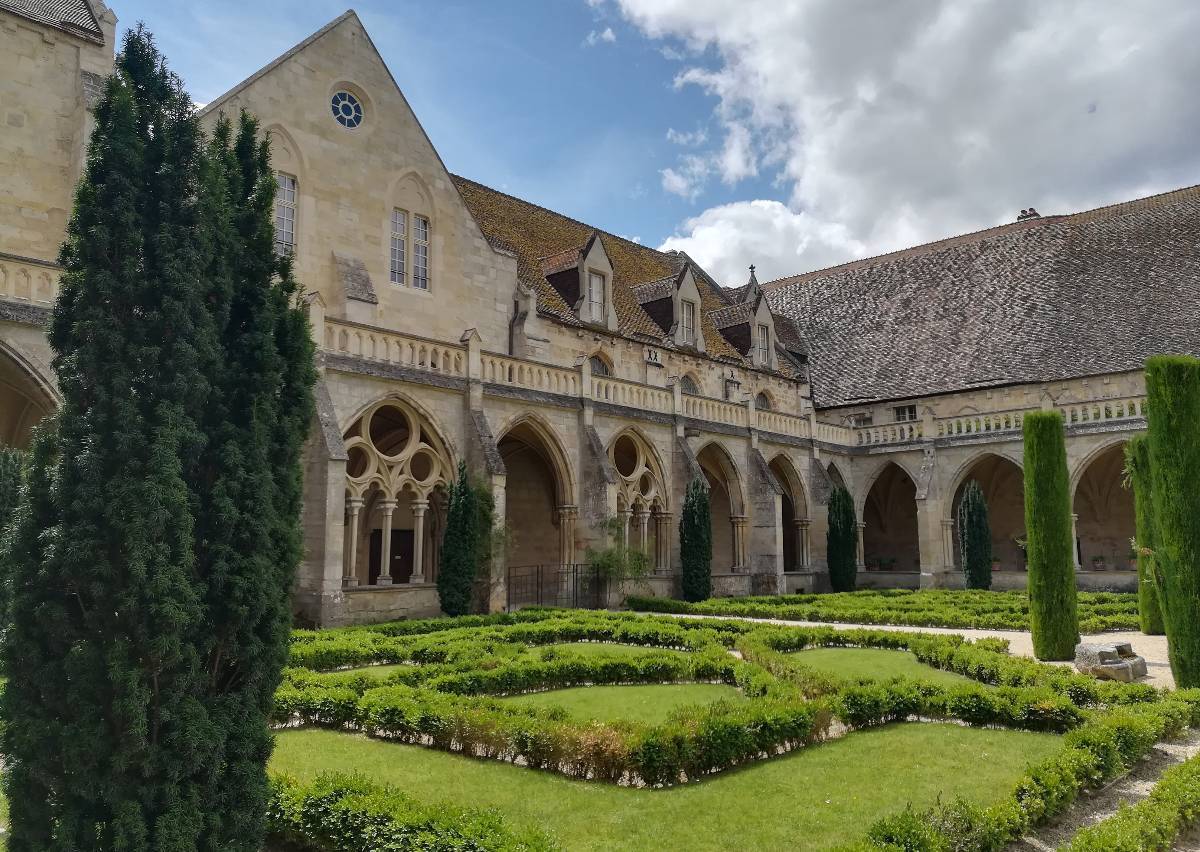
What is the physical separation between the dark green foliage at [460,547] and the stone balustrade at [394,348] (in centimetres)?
264

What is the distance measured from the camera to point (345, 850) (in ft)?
18.0

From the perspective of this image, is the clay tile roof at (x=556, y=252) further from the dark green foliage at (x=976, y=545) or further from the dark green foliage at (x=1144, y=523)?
the dark green foliage at (x=1144, y=523)

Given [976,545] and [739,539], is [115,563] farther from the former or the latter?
[976,545]

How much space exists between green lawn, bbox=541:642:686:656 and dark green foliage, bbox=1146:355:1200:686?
6732 mm

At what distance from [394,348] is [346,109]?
24.7 ft

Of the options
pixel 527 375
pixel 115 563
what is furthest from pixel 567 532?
pixel 115 563

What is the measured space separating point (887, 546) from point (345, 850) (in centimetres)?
3405

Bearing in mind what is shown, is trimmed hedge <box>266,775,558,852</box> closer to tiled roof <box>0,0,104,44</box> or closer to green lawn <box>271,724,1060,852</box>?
green lawn <box>271,724,1060,852</box>

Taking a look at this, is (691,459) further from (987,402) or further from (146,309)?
(146,309)

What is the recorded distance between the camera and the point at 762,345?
116 ft

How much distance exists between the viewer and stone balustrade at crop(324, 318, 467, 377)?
707 inches

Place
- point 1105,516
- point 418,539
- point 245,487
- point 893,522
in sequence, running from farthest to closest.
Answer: point 893,522
point 1105,516
point 418,539
point 245,487

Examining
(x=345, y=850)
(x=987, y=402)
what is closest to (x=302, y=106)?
(x=345, y=850)

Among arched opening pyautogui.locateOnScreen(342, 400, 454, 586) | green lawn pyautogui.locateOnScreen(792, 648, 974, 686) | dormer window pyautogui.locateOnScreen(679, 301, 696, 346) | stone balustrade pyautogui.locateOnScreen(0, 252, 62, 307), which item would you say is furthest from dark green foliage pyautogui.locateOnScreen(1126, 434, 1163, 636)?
stone balustrade pyautogui.locateOnScreen(0, 252, 62, 307)
